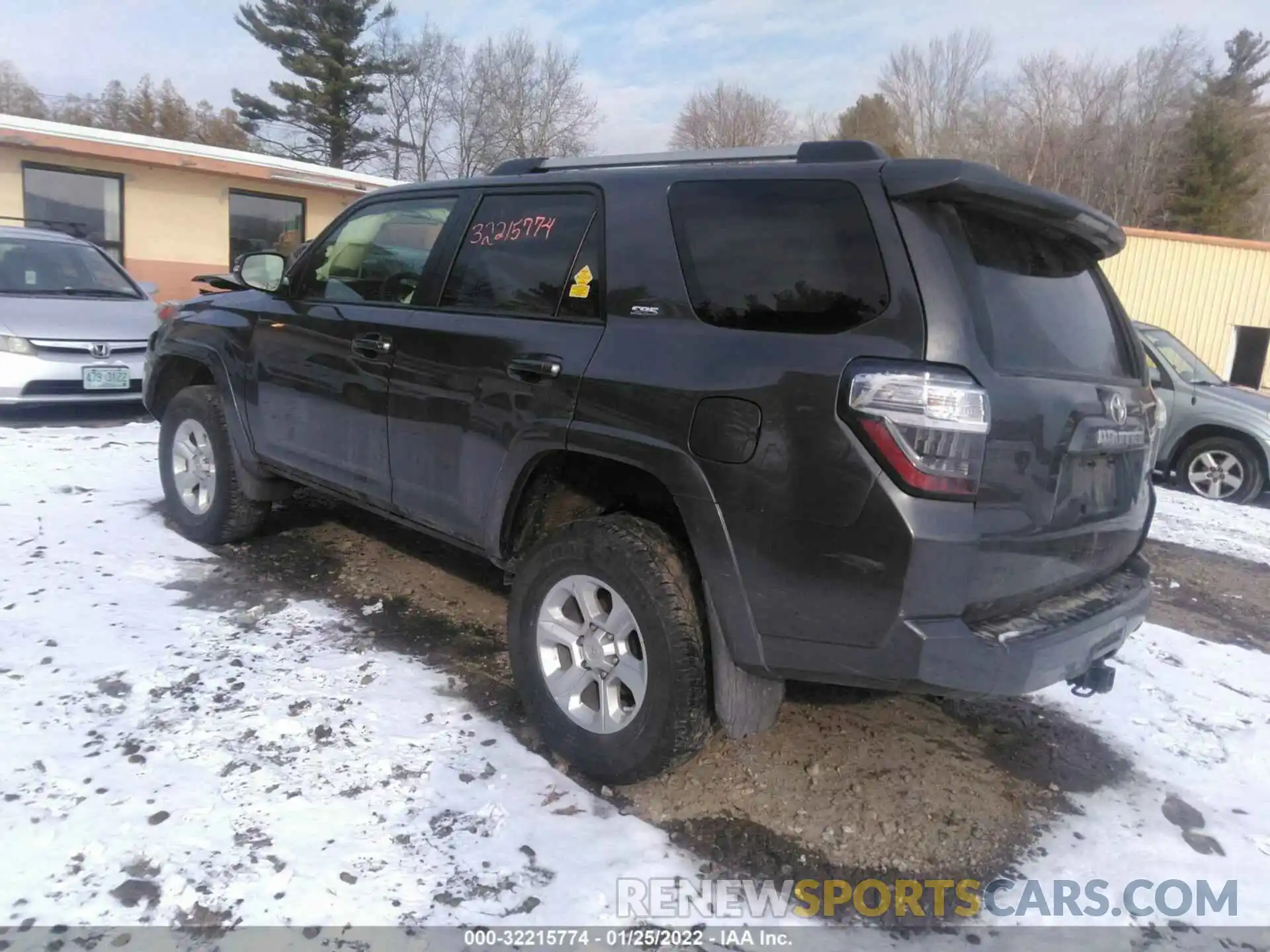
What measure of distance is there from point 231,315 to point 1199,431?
868cm

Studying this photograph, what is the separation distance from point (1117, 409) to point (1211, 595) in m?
3.69

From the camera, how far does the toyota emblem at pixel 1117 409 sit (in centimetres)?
277

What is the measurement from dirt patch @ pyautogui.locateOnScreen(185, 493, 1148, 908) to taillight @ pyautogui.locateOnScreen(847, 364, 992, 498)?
3.98 feet

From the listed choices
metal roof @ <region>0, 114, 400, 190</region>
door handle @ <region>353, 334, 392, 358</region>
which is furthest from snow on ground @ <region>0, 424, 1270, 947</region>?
metal roof @ <region>0, 114, 400, 190</region>

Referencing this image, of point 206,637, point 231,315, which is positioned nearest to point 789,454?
point 206,637

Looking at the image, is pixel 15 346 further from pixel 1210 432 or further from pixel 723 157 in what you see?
pixel 1210 432

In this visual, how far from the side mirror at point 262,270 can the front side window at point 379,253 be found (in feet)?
1.04

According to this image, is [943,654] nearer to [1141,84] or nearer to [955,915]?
[955,915]

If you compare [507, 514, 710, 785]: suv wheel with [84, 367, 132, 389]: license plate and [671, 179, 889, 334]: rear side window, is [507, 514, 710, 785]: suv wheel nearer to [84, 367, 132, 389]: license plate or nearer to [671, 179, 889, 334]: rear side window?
[671, 179, 889, 334]: rear side window

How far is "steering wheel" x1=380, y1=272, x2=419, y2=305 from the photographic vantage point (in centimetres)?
383

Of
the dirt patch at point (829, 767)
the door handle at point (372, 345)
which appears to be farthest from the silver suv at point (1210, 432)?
the door handle at point (372, 345)

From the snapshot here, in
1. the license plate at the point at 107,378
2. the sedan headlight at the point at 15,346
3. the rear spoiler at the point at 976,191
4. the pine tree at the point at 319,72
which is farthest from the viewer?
the pine tree at the point at 319,72

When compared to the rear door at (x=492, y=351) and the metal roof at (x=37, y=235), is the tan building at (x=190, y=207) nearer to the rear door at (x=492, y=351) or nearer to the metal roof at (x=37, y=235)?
the metal roof at (x=37, y=235)

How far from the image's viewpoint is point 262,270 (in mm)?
4688
